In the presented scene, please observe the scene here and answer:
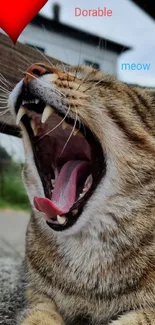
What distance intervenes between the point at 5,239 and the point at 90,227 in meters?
0.83

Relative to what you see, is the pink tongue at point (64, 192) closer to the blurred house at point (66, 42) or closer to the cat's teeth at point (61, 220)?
the cat's teeth at point (61, 220)

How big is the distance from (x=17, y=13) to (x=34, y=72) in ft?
2.16

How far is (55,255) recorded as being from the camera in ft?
6.84

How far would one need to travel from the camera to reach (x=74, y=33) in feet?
8.16

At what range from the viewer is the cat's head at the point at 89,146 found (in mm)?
1914

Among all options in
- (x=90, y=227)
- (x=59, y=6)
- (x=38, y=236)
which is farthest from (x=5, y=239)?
(x=59, y=6)

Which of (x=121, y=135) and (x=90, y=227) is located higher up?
(x=121, y=135)

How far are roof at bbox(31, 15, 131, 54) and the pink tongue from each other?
67 centimetres

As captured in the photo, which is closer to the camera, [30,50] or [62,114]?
[62,114]

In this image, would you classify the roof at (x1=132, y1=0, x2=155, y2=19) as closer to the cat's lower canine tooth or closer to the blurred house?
the blurred house

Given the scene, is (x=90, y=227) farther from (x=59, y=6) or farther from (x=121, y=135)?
(x=59, y=6)

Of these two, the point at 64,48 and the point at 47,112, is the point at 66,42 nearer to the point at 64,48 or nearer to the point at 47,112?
the point at 64,48

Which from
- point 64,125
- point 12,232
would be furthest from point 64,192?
point 12,232

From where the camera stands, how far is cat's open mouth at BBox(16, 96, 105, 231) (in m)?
1.94
